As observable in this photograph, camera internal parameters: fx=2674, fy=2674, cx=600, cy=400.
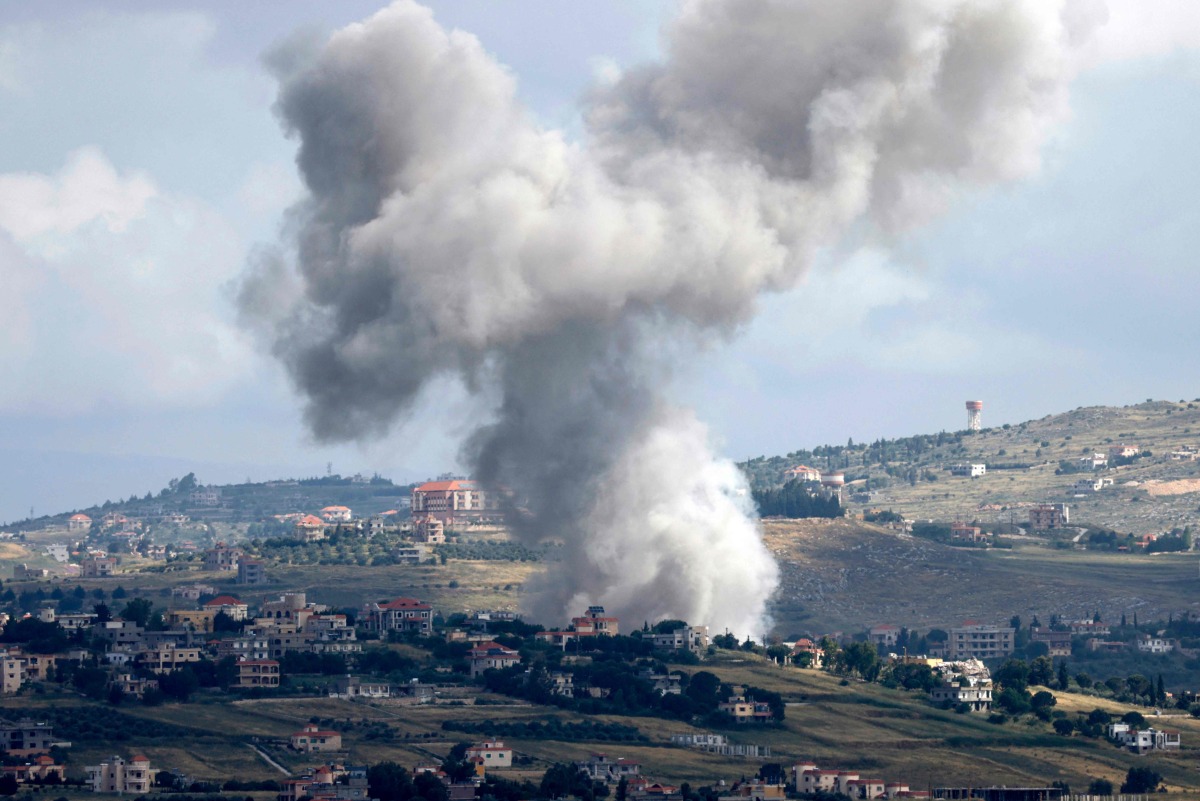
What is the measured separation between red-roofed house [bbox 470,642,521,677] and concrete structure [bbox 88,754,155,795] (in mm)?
24585

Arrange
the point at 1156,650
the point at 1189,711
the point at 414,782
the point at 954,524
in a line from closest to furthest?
the point at 414,782, the point at 1189,711, the point at 1156,650, the point at 954,524

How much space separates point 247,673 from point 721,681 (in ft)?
65.6

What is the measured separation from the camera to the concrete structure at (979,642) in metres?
148

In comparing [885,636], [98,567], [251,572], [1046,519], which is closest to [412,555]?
[251,572]

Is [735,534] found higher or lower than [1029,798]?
higher

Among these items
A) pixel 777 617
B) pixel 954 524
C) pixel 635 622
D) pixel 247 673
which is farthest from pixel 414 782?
pixel 954 524

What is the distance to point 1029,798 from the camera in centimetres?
9938

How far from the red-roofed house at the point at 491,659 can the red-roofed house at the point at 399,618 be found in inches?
399

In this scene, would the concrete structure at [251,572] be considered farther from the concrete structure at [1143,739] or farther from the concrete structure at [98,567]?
the concrete structure at [1143,739]

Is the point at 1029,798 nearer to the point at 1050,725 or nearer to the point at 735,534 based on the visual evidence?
the point at 1050,725

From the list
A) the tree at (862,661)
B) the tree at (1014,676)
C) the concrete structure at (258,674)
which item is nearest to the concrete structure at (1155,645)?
the tree at (1014,676)

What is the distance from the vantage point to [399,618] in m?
129

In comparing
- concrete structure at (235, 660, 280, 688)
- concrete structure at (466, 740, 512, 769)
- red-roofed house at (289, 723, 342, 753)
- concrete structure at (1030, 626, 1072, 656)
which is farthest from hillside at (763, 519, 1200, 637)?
concrete structure at (466, 740, 512, 769)

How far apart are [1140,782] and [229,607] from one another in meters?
50.9
